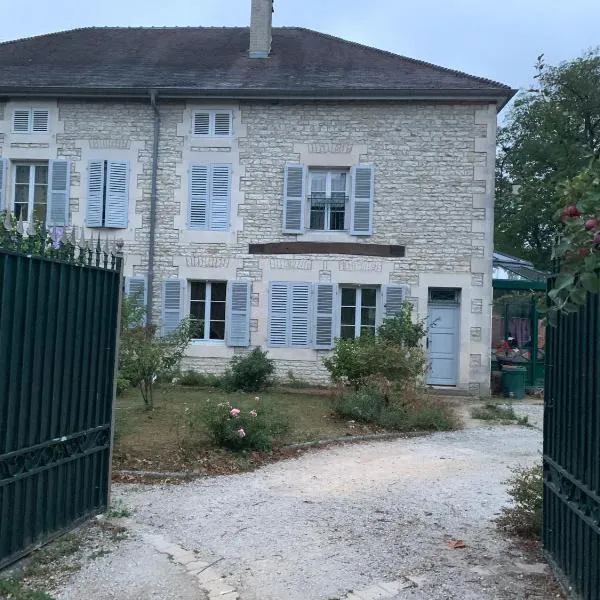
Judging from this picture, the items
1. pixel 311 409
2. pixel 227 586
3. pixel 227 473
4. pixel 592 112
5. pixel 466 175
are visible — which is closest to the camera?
pixel 227 586

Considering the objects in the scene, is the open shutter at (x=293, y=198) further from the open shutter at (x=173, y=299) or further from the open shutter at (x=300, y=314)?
the open shutter at (x=173, y=299)

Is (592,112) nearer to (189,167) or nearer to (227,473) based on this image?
(189,167)

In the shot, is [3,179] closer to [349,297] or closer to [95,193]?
[95,193]

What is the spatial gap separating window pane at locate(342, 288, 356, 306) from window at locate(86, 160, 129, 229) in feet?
15.6

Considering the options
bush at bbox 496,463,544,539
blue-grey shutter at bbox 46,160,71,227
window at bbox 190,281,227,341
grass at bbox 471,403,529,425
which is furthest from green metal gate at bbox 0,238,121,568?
blue-grey shutter at bbox 46,160,71,227

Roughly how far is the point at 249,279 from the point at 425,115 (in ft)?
15.9

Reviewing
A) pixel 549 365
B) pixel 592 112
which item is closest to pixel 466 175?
pixel 549 365

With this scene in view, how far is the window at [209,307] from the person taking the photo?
1521cm

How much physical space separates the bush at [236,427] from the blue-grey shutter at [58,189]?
8615 mm

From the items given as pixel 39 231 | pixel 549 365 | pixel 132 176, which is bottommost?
pixel 549 365

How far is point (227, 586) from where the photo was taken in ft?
14.0

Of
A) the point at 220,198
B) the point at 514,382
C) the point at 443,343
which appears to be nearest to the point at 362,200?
the point at 220,198

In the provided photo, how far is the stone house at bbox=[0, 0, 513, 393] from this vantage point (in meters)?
14.6

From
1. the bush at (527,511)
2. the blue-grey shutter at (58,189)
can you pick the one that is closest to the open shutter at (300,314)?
the blue-grey shutter at (58,189)
